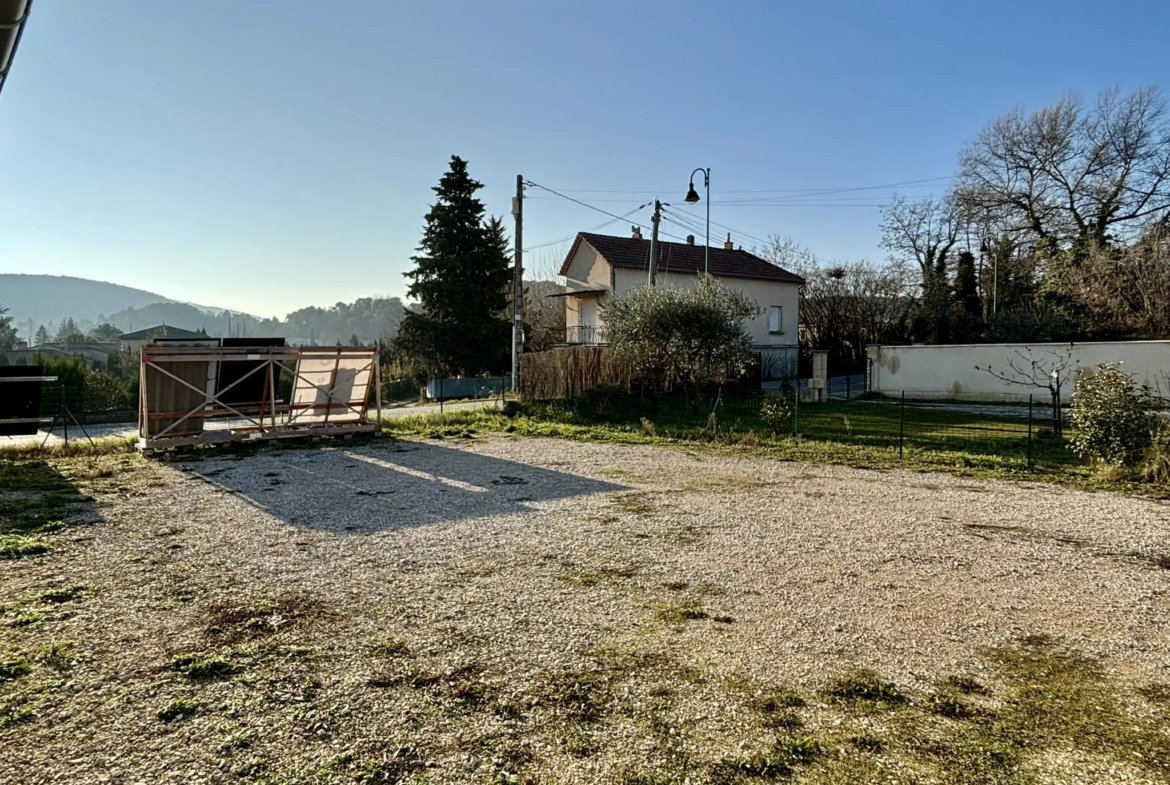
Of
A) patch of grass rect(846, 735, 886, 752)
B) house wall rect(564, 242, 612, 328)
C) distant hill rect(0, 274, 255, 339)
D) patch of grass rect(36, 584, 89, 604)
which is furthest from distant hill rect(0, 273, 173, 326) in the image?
patch of grass rect(846, 735, 886, 752)

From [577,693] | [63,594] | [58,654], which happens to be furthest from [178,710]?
[63,594]

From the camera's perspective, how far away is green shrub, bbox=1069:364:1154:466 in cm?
883

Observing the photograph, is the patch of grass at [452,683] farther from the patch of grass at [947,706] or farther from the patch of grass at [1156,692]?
the patch of grass at [1156,692]

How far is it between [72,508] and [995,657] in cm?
881

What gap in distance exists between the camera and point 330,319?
100 meters

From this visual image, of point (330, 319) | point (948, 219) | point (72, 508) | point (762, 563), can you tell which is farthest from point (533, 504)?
point (330, 319)

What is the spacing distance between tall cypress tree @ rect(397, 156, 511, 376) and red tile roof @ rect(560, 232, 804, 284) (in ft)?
12.9

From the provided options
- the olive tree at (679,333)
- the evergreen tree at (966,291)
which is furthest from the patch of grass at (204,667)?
the evergreen tree at (966,291)

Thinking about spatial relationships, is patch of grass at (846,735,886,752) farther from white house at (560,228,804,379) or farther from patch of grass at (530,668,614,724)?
white house at (560,228,804,379)

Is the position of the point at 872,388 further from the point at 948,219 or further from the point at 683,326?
the point at 948,219

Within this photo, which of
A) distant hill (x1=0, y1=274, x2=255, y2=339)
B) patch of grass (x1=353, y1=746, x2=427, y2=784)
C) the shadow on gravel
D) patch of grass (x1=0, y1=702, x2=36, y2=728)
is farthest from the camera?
distant hill (x1=0, y1=274, x2=255, y2=339)

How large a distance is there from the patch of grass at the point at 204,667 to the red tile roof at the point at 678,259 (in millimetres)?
25094

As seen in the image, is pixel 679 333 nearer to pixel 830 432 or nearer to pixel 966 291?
pixel 830 432

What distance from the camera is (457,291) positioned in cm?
3039
